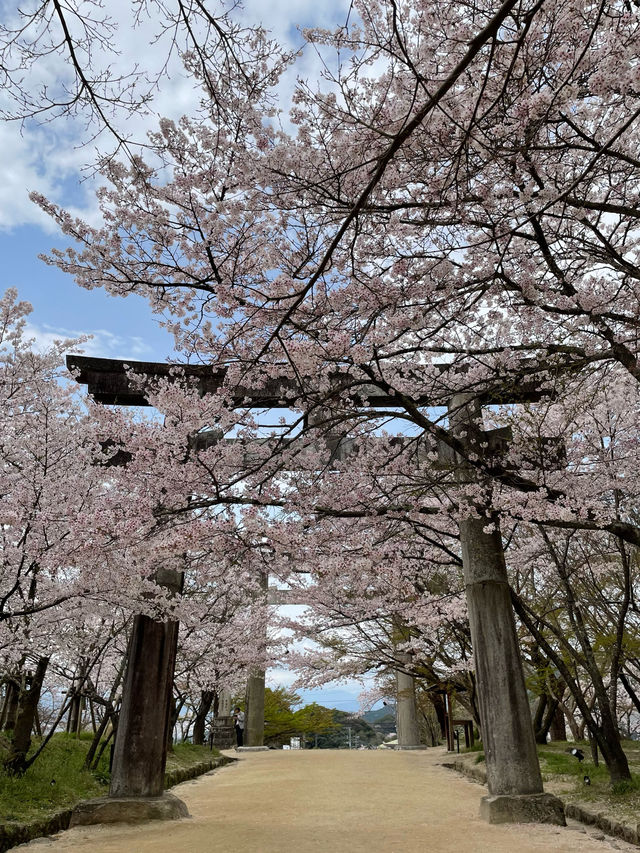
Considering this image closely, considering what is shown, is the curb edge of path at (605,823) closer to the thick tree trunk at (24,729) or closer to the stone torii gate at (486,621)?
the stone torii gate at (486,621)

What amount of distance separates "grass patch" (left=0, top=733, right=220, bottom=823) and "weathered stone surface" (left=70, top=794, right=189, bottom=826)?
0.92 feet

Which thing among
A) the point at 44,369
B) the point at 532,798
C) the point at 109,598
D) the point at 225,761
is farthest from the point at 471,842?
the point at 225,761

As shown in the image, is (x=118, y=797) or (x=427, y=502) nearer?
(x=118, y=797)

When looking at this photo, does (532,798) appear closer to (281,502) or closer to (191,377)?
(281,502)

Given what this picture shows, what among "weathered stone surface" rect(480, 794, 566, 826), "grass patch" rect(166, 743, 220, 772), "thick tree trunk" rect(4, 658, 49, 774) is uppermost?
"thick tree trunk" rect(4, 658, 49, 774)

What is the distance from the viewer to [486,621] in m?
5.91

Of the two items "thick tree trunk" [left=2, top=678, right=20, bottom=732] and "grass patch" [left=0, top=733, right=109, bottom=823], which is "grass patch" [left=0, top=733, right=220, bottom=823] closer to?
"grass patch" [left=0, top=733, right=109, bottom=823]

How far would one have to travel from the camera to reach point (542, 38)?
3889 mm

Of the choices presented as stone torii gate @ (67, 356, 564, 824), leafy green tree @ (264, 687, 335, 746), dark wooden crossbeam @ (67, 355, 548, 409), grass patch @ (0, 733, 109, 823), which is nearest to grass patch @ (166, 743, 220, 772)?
grass patch @ (0, 733, 109, 823)

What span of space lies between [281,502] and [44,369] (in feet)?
12.5

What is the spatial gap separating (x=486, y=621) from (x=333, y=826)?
228 cm

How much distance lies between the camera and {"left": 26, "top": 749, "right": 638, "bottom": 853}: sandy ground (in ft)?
14.3

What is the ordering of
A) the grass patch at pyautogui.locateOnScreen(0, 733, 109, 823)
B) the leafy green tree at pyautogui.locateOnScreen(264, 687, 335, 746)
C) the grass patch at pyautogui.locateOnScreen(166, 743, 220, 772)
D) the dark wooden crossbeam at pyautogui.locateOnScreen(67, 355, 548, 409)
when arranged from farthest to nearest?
the leafy green tree at pyautogui.locateOnScreen(264, 687, 335, 746), the grass patch at pyautogui.locateOnScreen(166, 743, 220, 772), the dark wooden crossbeam at pyautogui.locateOnScreen(67, 355, 548, 409), the grass patch at pyautogui.locateOnScreen(0, 733, 109, 823)

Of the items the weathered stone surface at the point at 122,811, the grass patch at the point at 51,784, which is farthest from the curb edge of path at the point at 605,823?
the grass patch at the point at 51,784
